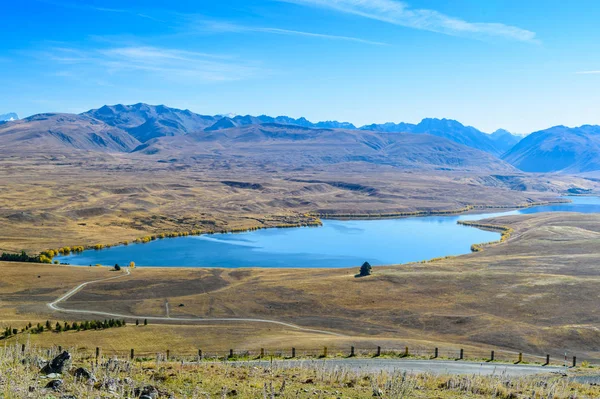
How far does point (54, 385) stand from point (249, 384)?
346 inches

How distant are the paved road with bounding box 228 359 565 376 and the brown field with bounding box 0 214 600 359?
5.83 metres

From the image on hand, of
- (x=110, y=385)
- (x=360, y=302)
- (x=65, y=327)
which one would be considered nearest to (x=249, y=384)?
(x=110, y=385)

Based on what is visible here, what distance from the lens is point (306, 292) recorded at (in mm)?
66812

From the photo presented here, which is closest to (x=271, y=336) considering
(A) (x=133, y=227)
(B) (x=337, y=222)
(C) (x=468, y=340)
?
(C) (x=468, y=340)

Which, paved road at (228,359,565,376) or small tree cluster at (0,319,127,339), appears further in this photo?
small tree cluster at (0,319,127,339)

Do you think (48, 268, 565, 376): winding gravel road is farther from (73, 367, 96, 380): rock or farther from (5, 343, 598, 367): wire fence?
(73, 367, 96, 380): rock

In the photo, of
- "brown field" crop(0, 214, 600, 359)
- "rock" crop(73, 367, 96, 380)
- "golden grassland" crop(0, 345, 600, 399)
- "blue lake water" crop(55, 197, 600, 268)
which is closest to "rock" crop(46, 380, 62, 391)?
"golden grassland" crop(0, 345, 600, 399)

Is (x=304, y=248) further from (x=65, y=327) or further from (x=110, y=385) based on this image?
(x=110, y=385)

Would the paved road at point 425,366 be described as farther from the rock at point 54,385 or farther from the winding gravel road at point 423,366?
the rock at point 54,385

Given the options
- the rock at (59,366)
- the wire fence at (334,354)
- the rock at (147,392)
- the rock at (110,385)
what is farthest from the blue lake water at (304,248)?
the rock at (147,392)

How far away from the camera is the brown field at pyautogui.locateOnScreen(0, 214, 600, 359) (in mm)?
46688

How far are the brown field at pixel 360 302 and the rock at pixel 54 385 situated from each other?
22.1 m

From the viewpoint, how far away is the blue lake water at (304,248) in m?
102

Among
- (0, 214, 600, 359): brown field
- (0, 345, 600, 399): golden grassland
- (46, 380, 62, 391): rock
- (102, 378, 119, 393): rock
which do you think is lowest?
(0, 214, 600, 359): brown field
